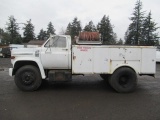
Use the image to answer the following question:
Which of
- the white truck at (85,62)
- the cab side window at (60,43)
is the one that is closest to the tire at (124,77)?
the white truck at (85,62)

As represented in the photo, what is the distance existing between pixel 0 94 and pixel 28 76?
1232mm

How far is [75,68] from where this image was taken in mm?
8742

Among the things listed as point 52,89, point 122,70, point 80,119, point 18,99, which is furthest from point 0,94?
point 122,70

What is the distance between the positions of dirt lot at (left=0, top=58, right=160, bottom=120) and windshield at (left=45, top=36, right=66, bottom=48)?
5.98ft

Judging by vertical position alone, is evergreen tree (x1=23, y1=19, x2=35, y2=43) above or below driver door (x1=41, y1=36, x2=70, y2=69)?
above

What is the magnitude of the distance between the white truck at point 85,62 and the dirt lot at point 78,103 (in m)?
0.54

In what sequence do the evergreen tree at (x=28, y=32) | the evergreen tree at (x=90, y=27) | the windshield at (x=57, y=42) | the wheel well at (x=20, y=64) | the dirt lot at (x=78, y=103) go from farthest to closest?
1. the evergreen tree at (x=28, y=32)
2. the evergreen tree at (x=90, y=27)
3. the wheel well at (x=20, y=64)
4. the windshield at (x=57, y=42)
5. the dirt lot at (x=78, y=103)

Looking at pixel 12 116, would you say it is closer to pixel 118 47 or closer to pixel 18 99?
pixel 18 99

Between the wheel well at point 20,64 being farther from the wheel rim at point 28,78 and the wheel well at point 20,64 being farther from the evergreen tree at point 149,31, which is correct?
the evergreen tree at point 149,31

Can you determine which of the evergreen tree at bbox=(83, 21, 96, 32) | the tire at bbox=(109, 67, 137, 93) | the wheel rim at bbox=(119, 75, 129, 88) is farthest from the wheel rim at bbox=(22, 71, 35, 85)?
the evergreen tree at bbox=(83, 21, 96, 32)

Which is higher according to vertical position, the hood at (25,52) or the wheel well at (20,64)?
the hood at (25,52)

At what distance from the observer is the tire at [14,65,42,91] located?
8.74m

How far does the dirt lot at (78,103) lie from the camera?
19.4 feet

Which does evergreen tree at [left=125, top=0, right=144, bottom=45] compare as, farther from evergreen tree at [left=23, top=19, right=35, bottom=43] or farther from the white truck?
the white truck
